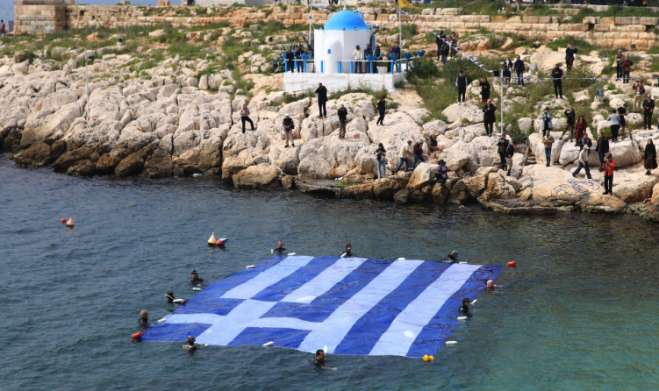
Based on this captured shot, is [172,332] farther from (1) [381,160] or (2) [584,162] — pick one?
(2) [584,162]

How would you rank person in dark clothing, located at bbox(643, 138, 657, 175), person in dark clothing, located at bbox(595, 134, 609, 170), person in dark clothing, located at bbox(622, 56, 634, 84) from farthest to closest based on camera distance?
person in dark clothing, located at bbox(622, 56, 634, 84) < person in dark clothing, located at bbox(595, 134, 609, 170) < person in dark clothing, located at bbox(643, 138, 657, 175)

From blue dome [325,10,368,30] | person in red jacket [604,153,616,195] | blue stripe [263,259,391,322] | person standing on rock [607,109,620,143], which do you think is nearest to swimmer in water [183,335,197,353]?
blue stripe [263,259,391,322]

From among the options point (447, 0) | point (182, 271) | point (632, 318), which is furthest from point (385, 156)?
point (447, 0)

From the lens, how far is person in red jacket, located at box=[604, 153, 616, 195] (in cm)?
4484

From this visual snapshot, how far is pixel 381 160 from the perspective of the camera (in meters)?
49.1

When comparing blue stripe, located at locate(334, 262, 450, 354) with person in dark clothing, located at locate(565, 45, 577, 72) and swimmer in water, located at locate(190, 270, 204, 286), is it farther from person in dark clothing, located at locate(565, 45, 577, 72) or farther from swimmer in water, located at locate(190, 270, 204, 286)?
person in dark clothing, located at locate(565, 45, 577, 72)

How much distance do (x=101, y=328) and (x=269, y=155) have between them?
2045cm

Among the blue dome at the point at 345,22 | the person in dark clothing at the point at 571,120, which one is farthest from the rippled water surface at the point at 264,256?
the blue dome at the point at 345,22

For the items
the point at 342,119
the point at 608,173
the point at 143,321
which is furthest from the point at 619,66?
the point at 143,321

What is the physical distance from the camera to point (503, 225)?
145 feet

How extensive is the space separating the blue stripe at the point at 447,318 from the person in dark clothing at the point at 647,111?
556 inches

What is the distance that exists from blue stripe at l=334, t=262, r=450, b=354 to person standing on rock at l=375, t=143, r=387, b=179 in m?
10.7

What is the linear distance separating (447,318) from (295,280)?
6235mm

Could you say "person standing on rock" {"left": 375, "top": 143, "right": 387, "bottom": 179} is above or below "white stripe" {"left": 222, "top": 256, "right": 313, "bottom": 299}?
above
